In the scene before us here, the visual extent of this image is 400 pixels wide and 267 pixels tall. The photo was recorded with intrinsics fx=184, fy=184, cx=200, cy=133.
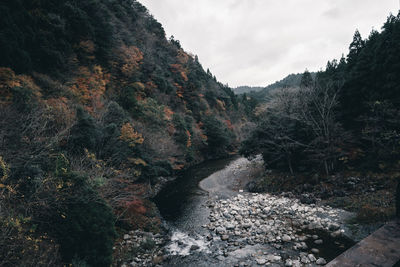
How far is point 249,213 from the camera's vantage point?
12.2 meters

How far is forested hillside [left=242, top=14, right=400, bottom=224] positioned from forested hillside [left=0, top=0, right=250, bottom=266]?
11.7 meters

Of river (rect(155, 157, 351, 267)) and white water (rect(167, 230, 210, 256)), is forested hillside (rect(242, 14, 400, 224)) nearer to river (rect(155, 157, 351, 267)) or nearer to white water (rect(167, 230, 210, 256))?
river (rect(155, 157, 351, 267))

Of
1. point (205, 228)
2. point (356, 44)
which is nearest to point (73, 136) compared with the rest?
point (205, 228)

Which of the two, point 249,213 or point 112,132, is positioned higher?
point 112,132

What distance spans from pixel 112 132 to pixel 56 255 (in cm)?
791

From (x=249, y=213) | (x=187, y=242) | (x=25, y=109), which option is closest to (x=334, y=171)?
(x=249, y=213)

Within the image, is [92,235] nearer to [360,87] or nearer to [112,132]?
[112,132]

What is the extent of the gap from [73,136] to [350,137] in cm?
1912

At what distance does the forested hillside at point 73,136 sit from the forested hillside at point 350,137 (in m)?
11.7

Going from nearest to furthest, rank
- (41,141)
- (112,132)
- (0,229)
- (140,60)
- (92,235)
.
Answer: (0,229) < (92,235) < (41,141) < (112,132) < (140,60)

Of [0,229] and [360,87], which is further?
[360,87]

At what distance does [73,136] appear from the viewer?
1005 centimetres

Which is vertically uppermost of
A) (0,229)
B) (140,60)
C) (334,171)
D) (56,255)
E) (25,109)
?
(140,60)

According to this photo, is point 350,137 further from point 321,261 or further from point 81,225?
point 81,225
